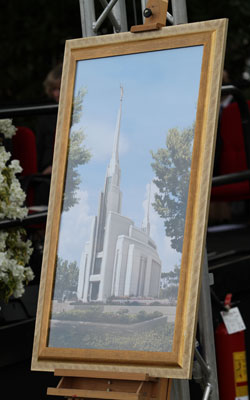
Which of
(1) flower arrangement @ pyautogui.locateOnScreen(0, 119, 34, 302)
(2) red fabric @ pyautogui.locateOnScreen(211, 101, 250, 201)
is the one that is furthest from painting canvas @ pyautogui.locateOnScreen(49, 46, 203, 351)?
(2) red fabric @ pyautogui.locateOnScreen(211, 101, 250, 201)

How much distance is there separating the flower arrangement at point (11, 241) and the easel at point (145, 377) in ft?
1.83

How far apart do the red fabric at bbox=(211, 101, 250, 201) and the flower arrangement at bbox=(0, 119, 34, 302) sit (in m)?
1.58

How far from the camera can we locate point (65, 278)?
91.2 inches

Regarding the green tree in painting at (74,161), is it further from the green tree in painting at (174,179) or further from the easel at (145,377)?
the easel at (145,377)

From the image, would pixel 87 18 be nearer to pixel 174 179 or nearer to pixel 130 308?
pixel 174 179

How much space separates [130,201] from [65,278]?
0.29 m

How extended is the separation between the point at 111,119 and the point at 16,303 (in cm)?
104

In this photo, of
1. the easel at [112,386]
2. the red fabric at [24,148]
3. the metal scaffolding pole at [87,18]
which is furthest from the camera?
the red fabric at [24,148]

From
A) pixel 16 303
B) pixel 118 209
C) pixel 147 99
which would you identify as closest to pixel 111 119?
pixel 147 99

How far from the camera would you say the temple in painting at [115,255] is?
2234mm

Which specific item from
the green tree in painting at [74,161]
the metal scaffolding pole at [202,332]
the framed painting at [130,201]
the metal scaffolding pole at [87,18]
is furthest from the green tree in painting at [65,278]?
the metal scaffolding pole at [87,18]

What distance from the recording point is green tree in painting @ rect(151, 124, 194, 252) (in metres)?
2.20

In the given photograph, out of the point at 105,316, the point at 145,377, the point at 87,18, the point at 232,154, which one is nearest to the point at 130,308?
the point at 105,316

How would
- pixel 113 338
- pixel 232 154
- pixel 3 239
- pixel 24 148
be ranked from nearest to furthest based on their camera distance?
pixel 113 338 → pixel 3 239 → pixel 24 148 → pixel 232 154
